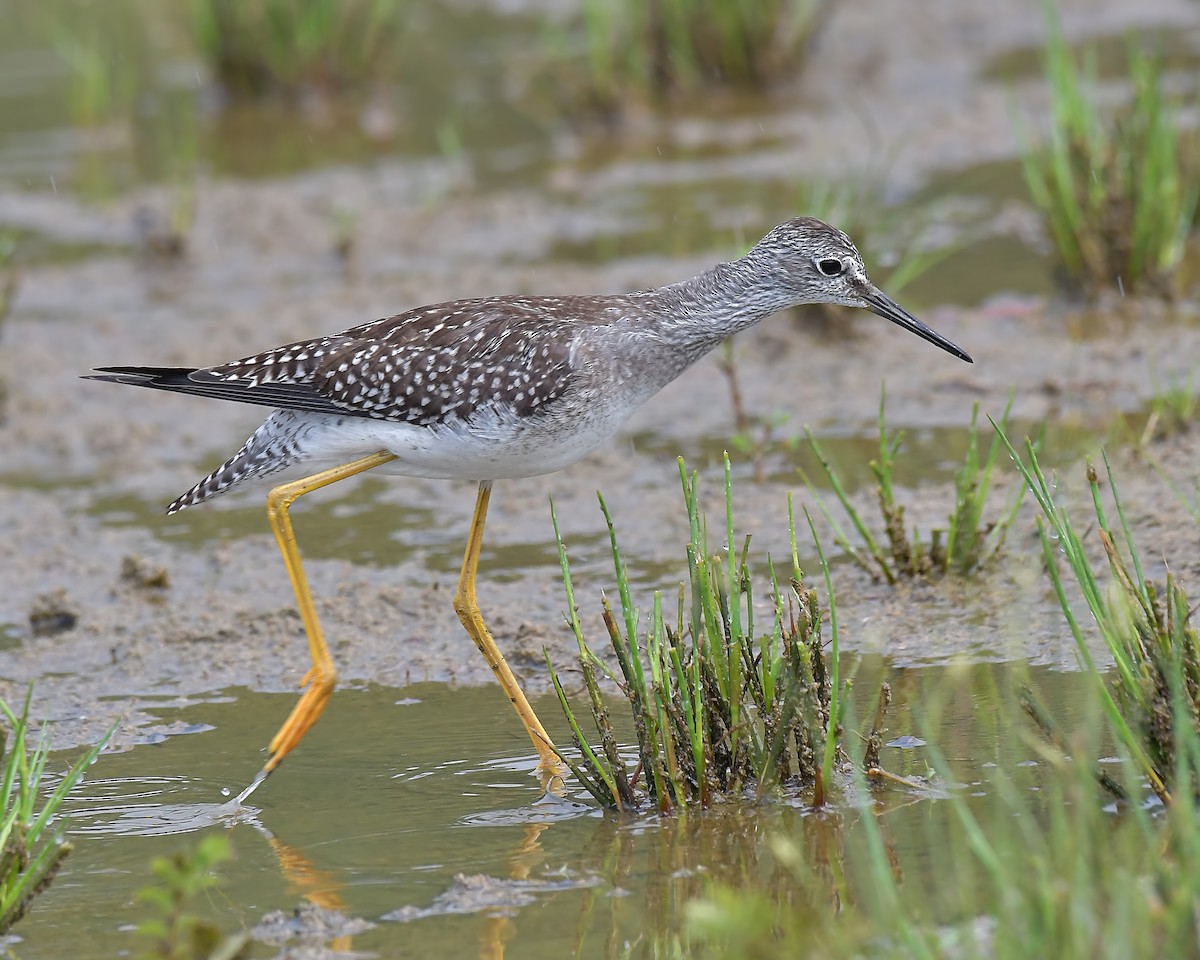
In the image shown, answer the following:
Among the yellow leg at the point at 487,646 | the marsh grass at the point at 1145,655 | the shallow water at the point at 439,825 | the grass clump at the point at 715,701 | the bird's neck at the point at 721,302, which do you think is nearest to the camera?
the marsh grass at the point at 1145,655

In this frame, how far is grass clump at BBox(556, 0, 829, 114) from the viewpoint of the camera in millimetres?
13820

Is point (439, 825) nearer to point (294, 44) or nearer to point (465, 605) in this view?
point (465, 605)

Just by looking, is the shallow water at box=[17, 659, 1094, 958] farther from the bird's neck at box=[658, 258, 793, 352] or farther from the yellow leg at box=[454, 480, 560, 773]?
the bird's neck at box=[658, 258, 793, 352]

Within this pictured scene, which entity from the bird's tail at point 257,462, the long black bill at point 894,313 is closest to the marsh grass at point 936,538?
the long black bill at point 894,313

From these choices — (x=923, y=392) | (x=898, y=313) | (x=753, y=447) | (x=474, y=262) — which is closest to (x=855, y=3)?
(x=474, y=262)

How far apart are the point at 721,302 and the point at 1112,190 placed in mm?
3929

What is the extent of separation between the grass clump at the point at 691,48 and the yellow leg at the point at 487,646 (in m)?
7.87

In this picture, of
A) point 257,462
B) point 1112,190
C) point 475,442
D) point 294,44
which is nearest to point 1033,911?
point 475,442

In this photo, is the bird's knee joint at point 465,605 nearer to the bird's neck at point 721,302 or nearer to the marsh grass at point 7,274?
the bird's neck at point 721,302

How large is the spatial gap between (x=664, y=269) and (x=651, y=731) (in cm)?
628

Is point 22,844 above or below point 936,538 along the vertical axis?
below

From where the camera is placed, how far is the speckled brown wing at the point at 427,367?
19.8 feet

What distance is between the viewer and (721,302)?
21.0 ft

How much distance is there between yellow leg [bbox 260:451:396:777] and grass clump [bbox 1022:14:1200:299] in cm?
480
